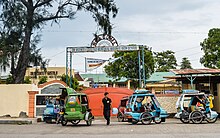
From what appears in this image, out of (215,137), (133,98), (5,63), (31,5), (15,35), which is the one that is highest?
(31,5)

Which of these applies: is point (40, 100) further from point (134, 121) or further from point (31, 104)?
point (134, 121)

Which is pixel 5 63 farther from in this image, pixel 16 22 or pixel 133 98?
pixel 133 98

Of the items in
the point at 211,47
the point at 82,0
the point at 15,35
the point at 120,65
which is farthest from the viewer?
the point at 120,65

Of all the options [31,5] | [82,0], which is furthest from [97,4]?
[31,5]

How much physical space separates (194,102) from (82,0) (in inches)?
508

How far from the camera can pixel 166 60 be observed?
67750 millimetres

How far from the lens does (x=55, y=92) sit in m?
27.2

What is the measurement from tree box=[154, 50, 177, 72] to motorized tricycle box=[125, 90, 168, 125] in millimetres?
47194

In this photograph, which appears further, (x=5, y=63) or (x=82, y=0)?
(x=82, y=0)

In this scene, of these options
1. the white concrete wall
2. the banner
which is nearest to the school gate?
the white concrete wall

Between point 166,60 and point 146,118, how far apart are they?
1979 inches

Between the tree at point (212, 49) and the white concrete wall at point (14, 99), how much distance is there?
2402cm

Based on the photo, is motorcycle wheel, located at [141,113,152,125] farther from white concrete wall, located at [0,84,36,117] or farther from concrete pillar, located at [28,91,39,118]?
white concrete wall, located at [0,84,36,117]

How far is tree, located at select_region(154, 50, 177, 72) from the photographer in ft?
218
